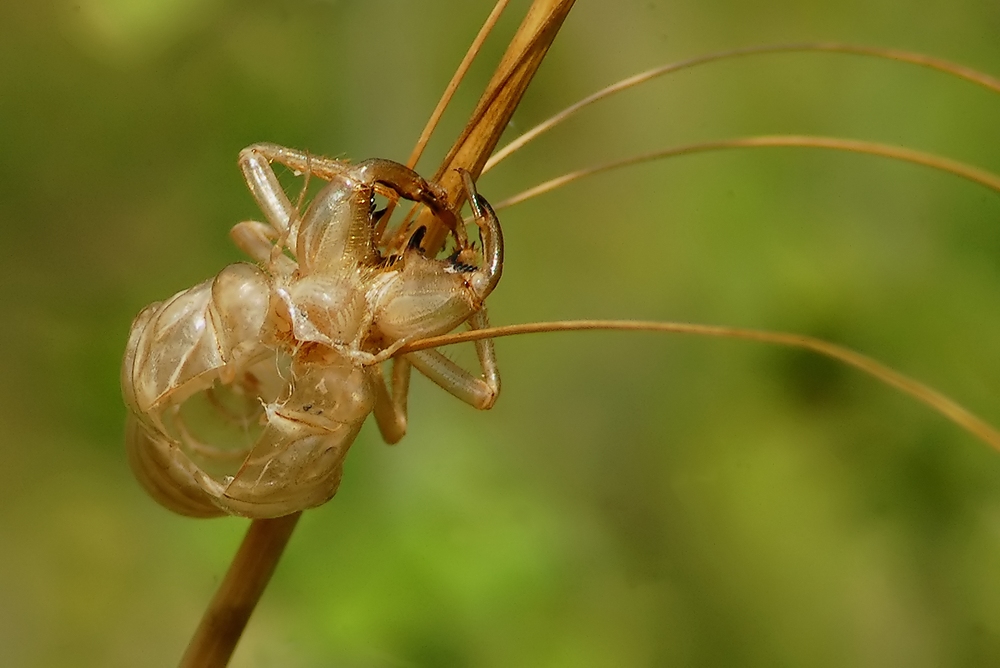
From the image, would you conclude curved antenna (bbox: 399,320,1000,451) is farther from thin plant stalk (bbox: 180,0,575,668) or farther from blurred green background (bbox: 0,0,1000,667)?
blurred green background (bbox: 0,0,1000,667)

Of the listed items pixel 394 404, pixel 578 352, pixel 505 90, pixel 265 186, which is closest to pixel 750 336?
pixel 505 90

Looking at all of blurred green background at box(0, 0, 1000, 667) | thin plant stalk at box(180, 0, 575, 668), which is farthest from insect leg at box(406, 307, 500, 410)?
blurred green background at box(0, 0, 1000, 667)

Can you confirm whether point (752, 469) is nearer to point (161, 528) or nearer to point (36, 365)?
point (161, 528)

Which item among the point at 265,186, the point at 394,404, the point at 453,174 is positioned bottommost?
the point at 394,404

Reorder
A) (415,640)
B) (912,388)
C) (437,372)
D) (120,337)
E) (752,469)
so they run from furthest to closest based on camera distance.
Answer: (752,469) → (120,337) → (415,640) → (437,372) → (912,388)

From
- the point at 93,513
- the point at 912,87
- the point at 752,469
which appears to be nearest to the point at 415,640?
the point at 93,513

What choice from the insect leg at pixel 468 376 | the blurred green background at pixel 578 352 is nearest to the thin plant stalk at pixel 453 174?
the insect leg at pixel 468 376

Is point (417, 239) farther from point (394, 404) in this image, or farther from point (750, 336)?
point (750, 336)
